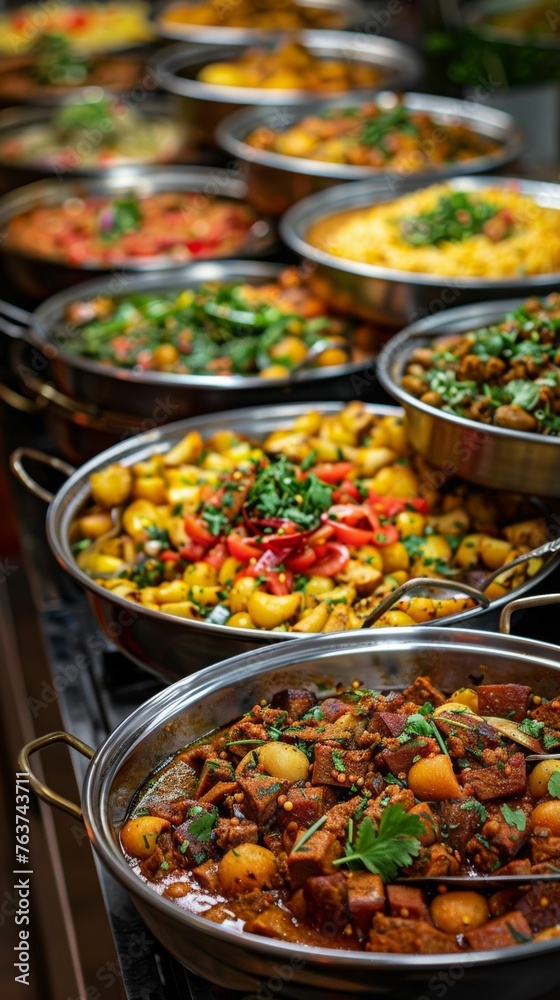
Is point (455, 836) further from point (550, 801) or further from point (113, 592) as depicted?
point (113, 592)

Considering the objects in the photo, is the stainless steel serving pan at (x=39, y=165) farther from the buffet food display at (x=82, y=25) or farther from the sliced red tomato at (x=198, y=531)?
the sliced red tomato at (x=198, y=531)

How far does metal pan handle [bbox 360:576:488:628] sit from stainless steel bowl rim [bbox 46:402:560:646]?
0.11ft

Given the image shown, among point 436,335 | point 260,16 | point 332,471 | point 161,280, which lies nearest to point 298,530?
point 332,471

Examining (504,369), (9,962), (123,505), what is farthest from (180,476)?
(9,962)

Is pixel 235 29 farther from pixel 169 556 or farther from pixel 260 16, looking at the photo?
pixel 169 556

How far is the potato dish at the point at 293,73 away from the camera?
4.34 m

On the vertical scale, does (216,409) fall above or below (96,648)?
above

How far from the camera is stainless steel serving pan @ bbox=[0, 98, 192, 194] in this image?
439 centimetres

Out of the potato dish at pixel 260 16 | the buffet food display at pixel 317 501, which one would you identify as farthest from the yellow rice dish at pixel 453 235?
the potato dish at pixel 260 16

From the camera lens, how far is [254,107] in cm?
408

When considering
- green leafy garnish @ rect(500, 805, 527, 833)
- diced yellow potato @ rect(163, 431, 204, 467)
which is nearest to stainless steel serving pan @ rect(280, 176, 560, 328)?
diced yellow potato @ rect(163, 431, 204, 467)

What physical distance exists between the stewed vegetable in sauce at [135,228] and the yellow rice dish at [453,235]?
2.00 feet

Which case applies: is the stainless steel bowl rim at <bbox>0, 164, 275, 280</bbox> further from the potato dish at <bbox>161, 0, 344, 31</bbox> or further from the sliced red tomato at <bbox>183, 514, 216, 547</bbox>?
the sliced red tomato at <bbox>183, 514, 216, 547</bbox>

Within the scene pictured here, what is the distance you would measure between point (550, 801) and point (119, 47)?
4869 millimetres
